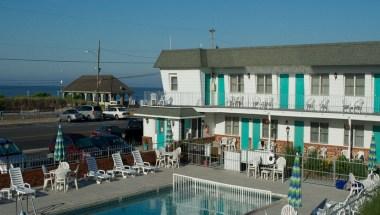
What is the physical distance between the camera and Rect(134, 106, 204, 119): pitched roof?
2842 cm

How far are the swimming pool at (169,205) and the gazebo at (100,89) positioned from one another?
46744 millimetres

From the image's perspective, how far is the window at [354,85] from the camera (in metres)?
24.7

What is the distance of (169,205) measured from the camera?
709 inches

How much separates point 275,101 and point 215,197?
9.86 m

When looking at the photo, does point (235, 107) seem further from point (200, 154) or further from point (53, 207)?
point (53, 207)

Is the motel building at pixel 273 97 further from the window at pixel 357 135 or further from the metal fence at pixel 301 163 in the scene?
the metal fence at pixel 301 163

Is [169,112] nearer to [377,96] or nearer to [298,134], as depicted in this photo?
[298,134]

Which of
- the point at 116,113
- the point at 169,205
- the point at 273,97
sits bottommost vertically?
the point at 169,205

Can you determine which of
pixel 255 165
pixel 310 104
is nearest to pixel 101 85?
pixel 310 104

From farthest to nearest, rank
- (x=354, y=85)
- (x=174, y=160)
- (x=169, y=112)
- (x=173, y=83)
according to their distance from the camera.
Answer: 1. (x=173, y=83)
2. (x=169, y=112)
3. (x=354, y=85)
4. (x=174, y=160)

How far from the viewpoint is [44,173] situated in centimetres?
1923

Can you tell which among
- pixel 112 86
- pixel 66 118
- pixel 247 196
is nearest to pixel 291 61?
pixel 247 196

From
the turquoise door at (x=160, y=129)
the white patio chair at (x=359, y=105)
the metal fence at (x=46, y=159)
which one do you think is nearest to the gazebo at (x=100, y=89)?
the turquoise door at (x=160, y=129)

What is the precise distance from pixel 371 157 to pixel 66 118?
36559 mm
